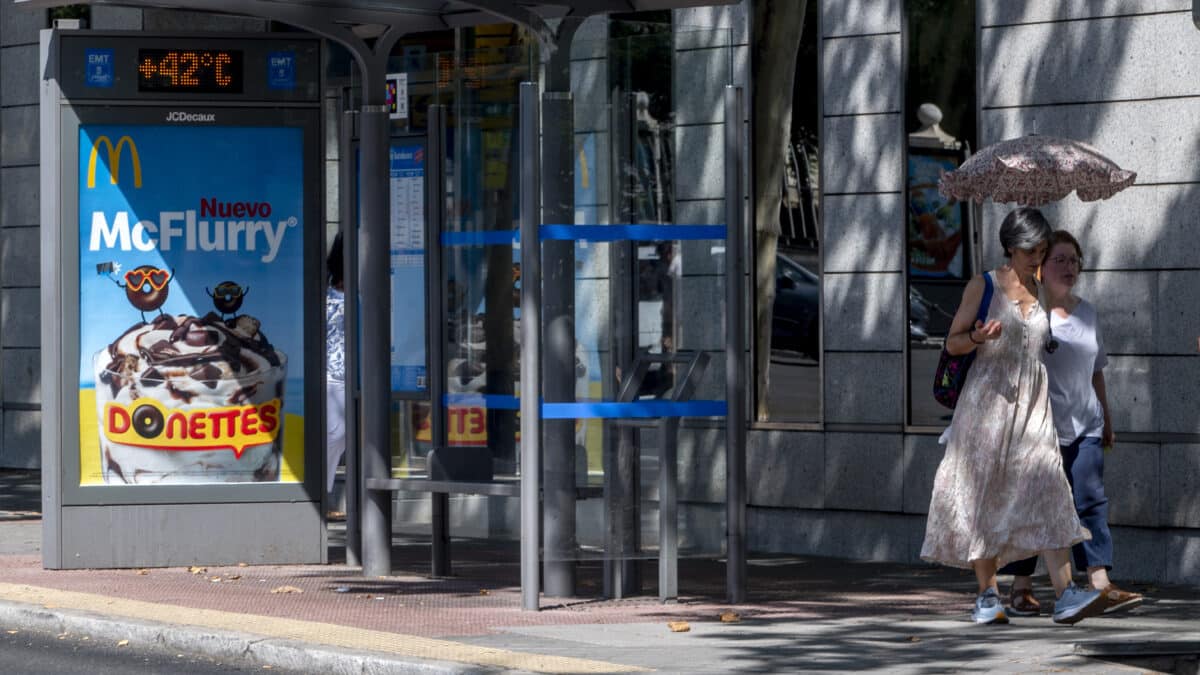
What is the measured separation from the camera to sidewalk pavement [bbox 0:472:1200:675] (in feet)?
26.2

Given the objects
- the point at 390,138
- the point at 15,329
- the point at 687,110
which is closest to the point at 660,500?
the point at 687,110

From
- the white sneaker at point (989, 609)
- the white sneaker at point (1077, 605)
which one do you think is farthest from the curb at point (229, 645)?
the white sneaker at point (1077, 605)

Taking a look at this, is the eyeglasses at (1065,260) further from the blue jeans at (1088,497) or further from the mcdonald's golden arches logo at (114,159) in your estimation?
the mcdonald's golden arches logo at (114,159)

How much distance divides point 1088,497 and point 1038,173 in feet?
5.48

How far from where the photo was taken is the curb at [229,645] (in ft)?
26.2

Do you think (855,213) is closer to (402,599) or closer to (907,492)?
(907,492)

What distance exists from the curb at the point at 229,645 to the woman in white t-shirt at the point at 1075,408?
3.20m

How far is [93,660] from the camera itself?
8.84 metres

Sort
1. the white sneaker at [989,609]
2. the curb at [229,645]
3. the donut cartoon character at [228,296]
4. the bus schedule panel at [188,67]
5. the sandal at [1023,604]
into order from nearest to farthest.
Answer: the curb at [229,645] < the white sneaker at [989,609] < the sandal at [1023,604] < the bus schedule panel at [188,67] < the donut cartoon character at [228,296]

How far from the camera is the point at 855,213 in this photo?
12.5 meters

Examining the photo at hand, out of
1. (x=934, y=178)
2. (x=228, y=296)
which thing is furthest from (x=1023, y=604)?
(x=228, y=296)

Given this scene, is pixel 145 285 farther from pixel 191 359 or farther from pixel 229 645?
pixel 229 645

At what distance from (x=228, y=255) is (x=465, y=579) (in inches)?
91.6

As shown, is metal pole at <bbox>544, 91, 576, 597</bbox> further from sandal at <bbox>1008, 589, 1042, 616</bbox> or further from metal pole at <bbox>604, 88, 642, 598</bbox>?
sandal at <bbox>1008, 589, 1042, 616</bbox>
